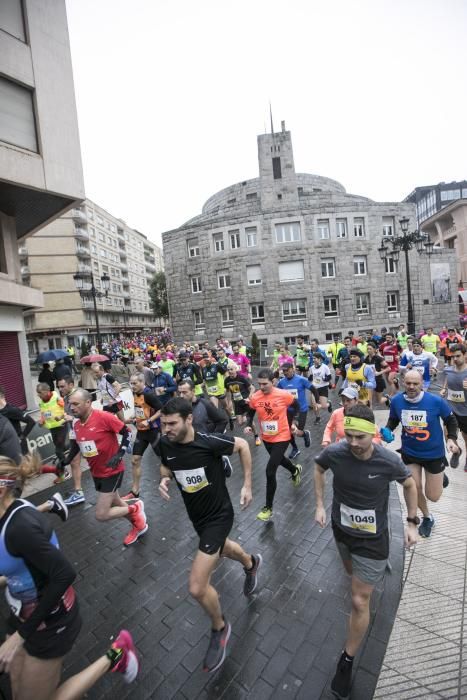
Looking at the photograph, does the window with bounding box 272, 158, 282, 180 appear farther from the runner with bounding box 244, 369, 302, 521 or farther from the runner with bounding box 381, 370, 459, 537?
the runner with bounding box 381, 370, 459, 537

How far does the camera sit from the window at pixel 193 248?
3047cm

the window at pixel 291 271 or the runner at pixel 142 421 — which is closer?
the runner at pixel 142 421

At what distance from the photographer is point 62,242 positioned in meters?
48.7

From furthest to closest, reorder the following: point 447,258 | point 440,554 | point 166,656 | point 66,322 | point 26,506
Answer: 1. point 66,322
2. point 447,258
3. point 440,554
4. point 166,656
5. point 26,506

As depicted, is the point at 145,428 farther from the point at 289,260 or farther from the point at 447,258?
the point at 447,258

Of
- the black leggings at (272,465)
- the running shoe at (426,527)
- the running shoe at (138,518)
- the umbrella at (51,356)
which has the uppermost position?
the umbrella at (51,356)

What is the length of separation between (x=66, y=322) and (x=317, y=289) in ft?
124

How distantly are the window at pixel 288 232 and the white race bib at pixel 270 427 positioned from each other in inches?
1018

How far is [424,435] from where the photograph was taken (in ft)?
13.4

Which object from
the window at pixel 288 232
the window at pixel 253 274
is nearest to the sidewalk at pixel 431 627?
the window at pixel 253 274

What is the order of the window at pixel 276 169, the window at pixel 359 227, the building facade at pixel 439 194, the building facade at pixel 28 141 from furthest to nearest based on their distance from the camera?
the building facade at pixel 439 194, the window at pixel 276 169, the window at pixel 359 227, the building facade at pixel 28 141

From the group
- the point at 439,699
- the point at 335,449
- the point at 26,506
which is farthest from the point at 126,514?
the point at 439,699

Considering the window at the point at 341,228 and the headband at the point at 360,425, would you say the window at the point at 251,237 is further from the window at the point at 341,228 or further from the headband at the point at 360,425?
the headband at the point at 360,425

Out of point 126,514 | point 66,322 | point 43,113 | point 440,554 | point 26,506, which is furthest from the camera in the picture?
point 66,322
